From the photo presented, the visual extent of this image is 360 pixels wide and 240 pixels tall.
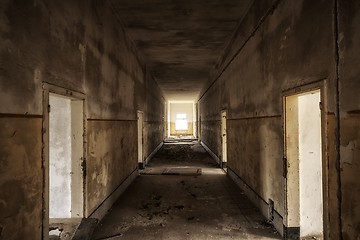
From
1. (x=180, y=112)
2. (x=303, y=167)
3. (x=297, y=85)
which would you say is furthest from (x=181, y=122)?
(x=297, y=85)

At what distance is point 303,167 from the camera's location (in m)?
3.53

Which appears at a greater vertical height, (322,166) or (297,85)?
(297,85)

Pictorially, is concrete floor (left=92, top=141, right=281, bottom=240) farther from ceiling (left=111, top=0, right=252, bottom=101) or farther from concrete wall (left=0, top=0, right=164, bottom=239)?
ceiling (left=111, top=0, right=252, bottom=101)

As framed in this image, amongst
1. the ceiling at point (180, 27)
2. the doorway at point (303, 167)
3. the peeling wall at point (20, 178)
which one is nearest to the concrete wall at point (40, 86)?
the peeling wall at point (20, 178)

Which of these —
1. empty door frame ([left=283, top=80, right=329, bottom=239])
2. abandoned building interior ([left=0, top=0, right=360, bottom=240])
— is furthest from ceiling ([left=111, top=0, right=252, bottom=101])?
empty door frame ([left=283, top=80, right=329, bottom=239])

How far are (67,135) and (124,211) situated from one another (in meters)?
1.94

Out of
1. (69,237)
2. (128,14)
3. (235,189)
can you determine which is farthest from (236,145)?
(69,237)

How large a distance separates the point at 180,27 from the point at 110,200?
419cm

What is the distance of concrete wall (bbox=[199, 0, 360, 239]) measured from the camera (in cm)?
221

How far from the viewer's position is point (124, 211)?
4.82 meters

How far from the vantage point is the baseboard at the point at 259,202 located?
12.5 feet

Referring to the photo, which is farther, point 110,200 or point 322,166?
point 110,200

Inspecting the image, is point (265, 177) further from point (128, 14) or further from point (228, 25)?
point (128, 14)

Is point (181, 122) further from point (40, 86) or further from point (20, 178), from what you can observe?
point (20, 178)
